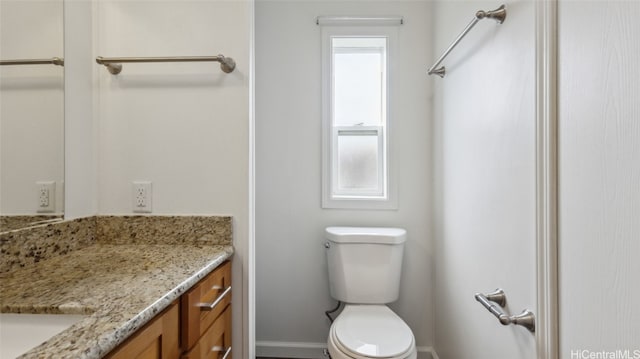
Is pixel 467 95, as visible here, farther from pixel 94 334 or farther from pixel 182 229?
pixel 94 334

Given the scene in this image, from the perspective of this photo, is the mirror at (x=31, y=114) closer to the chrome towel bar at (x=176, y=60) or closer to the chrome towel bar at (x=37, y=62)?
the chrome towel bar at (x=37, y=62)

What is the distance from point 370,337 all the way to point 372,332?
47 mm

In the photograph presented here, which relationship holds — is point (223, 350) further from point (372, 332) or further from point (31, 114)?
point (31, 114)

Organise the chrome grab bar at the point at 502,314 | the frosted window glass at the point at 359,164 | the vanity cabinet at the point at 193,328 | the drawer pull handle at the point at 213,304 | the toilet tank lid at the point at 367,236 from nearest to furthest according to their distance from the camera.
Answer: the vanity cabinet at the point at 193,328 < the chrome grab bar at the point at 502,314 < the drawer pull handle at the point at 213,304 < the toilet tank lid at the point at 367,236 < the frosted window glass at the point at 359,164

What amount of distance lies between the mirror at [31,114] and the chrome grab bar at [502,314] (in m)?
1.44

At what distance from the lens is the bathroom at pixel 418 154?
2.09 ft

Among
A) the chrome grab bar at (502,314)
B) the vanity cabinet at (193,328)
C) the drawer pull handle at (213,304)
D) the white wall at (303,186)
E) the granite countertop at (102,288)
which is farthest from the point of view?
the white wall at (303,186)

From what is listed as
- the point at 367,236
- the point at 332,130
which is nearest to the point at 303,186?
the point at 332,130

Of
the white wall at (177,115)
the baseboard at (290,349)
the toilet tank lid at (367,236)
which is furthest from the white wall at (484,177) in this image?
the white wall at (177,115)

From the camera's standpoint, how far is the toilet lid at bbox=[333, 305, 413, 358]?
120 cm

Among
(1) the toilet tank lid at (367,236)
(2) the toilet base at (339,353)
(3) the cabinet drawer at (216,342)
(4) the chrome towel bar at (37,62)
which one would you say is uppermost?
(4) the chrome towel bar at (37,62)

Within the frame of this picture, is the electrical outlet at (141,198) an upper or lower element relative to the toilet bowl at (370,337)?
upper

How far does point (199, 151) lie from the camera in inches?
50.5

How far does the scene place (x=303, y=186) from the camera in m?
1.87
